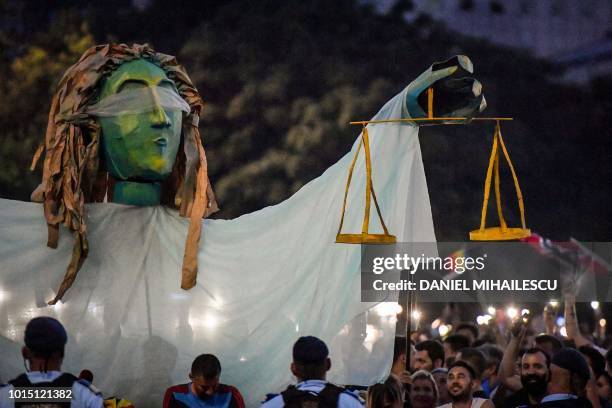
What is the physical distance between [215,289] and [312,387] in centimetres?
125

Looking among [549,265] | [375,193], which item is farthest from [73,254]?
[549,265]

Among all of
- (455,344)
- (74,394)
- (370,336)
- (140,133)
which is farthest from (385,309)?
(455,344)

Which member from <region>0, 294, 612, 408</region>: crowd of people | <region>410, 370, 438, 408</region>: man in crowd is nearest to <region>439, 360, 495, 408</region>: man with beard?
<region>0, 294, 612, 408</region>: crowd of people

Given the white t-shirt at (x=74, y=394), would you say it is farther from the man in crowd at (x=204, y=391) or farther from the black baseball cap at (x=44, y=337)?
the man in crowd at (x=204, y=391)

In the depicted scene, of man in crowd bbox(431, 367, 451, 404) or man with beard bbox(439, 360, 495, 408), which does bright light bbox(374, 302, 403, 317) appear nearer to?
man with beard bbox(439, 360, 495, 408)

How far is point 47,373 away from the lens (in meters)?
4.95

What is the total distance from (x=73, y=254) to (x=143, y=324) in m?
0.53

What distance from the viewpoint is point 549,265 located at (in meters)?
13.7

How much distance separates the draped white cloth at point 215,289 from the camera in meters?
6.01

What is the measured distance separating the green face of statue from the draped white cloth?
243 mm

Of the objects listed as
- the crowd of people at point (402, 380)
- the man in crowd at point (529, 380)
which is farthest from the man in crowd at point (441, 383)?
the man in crowd at point (529, 380)

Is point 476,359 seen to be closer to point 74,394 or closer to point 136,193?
point 136,193

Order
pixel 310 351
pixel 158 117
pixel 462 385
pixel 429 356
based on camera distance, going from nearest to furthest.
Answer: pixel 310 351 → pixel 158 117 → pixel 462 385 → pixel 429 356

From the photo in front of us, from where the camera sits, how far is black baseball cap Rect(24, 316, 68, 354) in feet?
16.3
